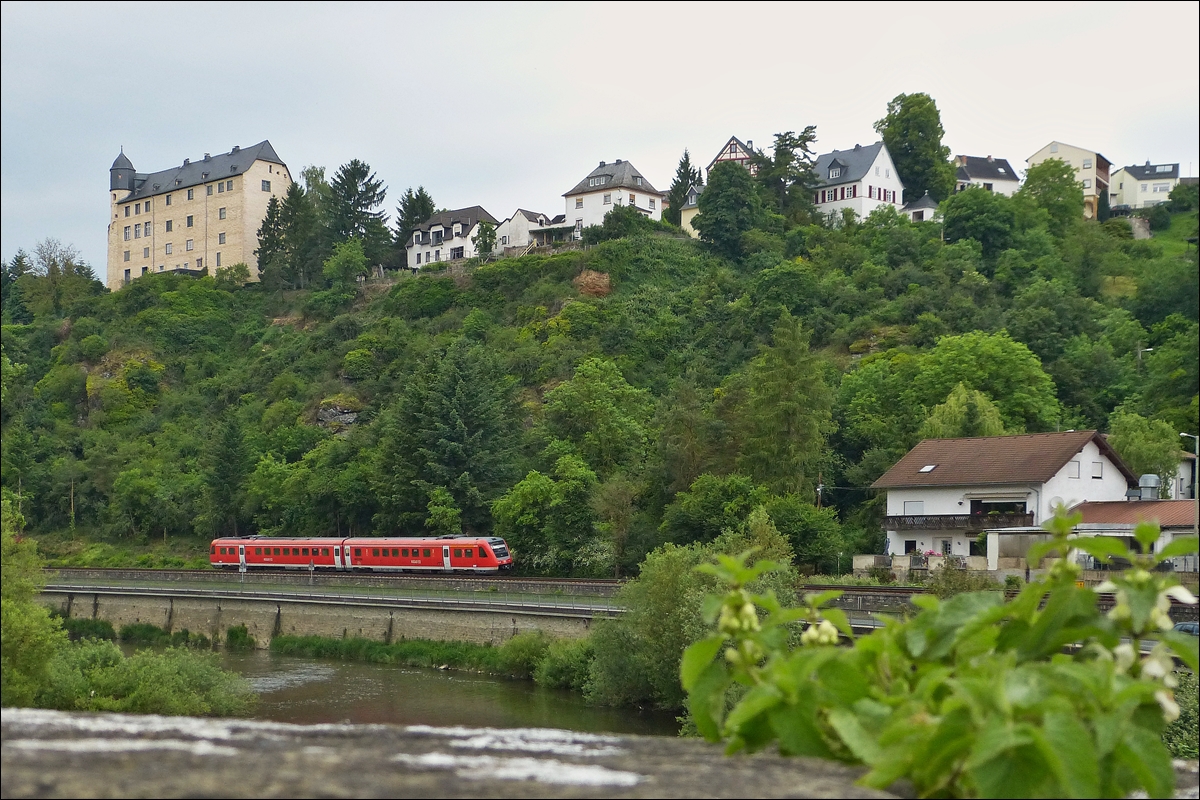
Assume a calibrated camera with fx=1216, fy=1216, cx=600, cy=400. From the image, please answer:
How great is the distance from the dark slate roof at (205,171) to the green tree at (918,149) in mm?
52686

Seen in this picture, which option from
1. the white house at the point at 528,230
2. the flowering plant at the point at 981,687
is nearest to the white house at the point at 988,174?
the white house at the point at 528,230

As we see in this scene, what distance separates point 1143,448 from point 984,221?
38919 millimetres

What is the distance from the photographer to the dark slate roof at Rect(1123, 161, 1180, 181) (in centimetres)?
10712

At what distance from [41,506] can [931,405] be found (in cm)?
5370

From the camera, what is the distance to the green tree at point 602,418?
53.8 metres

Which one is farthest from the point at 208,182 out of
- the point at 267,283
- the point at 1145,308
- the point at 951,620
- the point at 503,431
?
the point at 951,620

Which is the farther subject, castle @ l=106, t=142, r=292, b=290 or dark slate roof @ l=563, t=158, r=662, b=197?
castle @ l=106, t=142, r=292, b=290

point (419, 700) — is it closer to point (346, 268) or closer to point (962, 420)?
point (962, 420)

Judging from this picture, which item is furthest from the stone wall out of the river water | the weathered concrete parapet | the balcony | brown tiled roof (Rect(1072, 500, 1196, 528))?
the weathered concrete parapet

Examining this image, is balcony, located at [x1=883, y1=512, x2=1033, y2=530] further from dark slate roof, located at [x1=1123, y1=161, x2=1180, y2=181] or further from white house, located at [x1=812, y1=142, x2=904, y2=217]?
dark slate roof, located at [x1=1123, y1=161, x2=1180, y2=181]

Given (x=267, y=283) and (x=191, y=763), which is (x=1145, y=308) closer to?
(x=191, y=763)

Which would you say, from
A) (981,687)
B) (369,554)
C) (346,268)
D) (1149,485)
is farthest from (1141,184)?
(981,687)

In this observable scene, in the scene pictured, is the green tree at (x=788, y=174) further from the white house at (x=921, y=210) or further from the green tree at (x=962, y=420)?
the green tree at (x=962, y=420)

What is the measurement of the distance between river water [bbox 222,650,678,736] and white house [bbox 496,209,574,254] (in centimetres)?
5580
